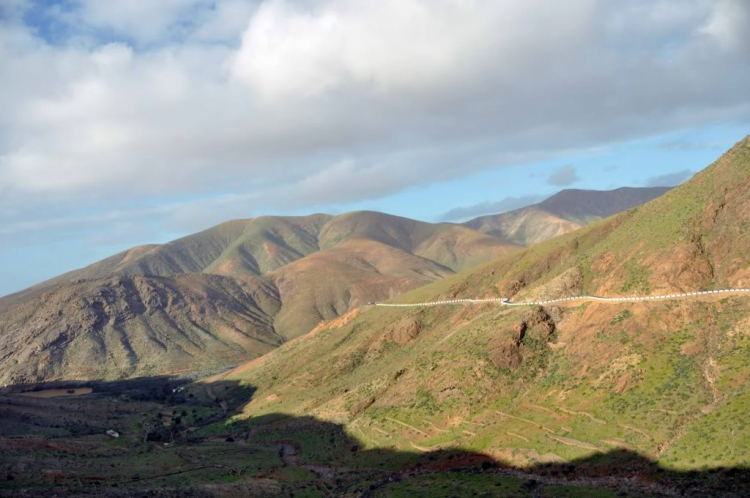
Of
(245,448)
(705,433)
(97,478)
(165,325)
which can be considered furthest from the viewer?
(165,325)

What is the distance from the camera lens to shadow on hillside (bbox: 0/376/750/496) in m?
45.5

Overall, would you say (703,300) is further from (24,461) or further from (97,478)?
(24,461)

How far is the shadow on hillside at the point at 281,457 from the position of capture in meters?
45.5

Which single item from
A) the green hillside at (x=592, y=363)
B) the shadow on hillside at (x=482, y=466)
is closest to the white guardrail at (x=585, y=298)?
the green hillside at (x=592, y=363)

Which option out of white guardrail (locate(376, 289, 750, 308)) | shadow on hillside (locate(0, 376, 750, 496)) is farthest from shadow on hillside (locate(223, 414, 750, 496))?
white guardrail (locate(376, 289, 750, 308))

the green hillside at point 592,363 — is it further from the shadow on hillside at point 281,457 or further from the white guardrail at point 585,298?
the shadow on hillside at point 281,457

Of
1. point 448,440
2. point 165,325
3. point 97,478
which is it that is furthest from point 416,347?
point 165,325

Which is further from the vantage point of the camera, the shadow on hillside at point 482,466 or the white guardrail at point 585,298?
the white guardrail at point 585,298

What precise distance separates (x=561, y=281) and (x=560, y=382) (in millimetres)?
18618

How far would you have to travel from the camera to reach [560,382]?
61.7 m

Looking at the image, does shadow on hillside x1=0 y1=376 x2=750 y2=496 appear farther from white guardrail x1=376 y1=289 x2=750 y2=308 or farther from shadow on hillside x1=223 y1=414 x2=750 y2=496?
white guardrail x1=376 y1=289 x2=750 y2=308

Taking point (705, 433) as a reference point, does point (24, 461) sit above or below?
above

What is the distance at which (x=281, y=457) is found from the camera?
70438 mm

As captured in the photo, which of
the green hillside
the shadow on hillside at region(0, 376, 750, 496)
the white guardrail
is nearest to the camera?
the shadow on hillside at region(0, 376, 750, 496)
